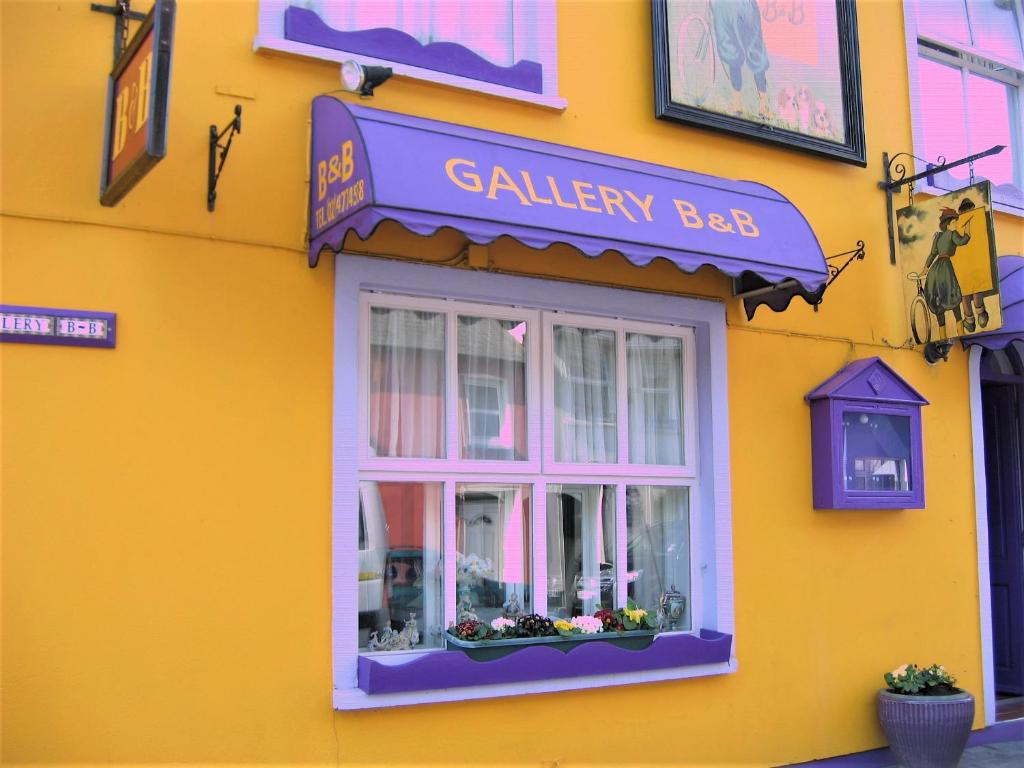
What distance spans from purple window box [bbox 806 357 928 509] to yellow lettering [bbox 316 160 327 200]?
11.6 feet

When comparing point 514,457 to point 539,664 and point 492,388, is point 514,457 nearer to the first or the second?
point 492,388

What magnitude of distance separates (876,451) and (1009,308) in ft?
4.88

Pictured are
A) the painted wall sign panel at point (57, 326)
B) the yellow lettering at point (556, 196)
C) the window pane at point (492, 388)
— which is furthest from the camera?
the window pane at point (492, 388)

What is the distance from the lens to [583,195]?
525cm

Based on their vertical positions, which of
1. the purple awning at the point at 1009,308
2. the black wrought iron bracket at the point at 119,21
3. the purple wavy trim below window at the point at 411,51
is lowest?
the purple awning at the point at 1009,308

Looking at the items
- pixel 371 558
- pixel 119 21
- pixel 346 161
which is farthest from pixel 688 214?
pixel 119 21

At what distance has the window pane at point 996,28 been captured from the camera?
828 cm

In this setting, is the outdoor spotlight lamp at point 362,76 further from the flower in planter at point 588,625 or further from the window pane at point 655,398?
the flower in planter at point 588,625

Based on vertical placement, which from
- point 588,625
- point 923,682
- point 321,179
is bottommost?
point 923,682

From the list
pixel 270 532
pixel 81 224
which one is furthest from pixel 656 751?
pixel 81 224

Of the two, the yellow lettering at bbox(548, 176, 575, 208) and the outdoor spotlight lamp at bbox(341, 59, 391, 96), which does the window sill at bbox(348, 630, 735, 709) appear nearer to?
the yellow lettering at bbox(548, 176, 575, 208)

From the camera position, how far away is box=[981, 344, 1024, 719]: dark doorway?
841 cm

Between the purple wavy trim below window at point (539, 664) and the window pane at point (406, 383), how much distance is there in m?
1.13

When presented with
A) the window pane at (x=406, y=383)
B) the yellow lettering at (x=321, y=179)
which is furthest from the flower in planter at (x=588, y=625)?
the yellow lettering at (x=321, y=179)
